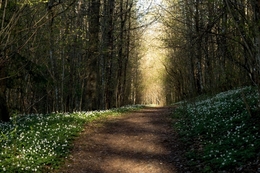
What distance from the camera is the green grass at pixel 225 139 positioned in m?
7.88

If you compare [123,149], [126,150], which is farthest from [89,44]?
[126,150]

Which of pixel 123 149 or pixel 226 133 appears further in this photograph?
pixel 123 149

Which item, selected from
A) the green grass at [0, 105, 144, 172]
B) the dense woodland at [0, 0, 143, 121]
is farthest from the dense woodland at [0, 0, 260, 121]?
the green grass at [0, 105, 144, 172]

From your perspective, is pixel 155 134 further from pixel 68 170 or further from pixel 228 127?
pixel 68 170

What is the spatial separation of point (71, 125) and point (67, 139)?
1.87 m

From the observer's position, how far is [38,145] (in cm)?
1048

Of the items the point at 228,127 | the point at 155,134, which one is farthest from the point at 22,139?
the point at 228,127

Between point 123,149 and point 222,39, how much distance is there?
1061 centimetres

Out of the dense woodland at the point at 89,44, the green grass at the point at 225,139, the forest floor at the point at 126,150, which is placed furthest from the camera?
the forest floor at the point at 126,150

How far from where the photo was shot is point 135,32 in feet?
144

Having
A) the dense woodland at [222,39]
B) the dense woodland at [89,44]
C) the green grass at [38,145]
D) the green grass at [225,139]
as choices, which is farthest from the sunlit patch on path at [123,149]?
the dense woodland at [222,39]

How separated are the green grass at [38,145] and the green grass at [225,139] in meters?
4.94

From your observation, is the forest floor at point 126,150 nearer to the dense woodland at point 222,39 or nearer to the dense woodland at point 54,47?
the dense woodland at point 54,47

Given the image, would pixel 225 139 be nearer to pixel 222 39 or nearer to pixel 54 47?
pixel 222 39
